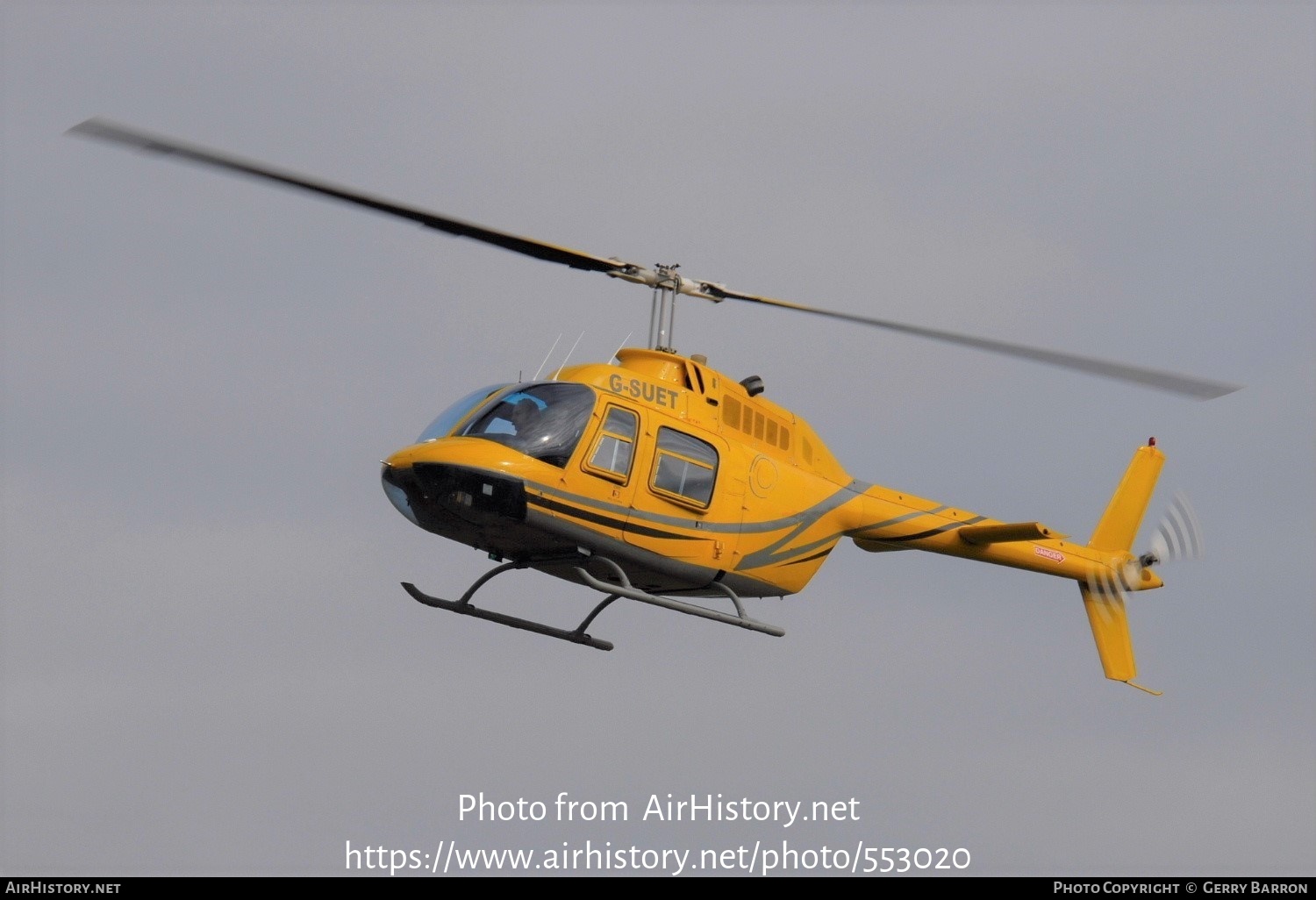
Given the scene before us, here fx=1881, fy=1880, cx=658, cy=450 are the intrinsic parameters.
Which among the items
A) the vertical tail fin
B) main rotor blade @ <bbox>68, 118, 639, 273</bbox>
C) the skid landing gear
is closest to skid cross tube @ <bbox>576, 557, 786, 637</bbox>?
the skid landing gear

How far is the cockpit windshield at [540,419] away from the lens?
63.8ft

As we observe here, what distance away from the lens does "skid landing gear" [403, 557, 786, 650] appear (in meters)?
19.9

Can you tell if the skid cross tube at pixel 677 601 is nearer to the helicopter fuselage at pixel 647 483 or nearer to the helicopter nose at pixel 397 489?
the helicopter fuselage at pixel 647 483

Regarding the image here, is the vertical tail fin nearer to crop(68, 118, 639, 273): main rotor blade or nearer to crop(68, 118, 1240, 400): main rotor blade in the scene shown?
crop(68, 118, 1240, 400): main rotor blade

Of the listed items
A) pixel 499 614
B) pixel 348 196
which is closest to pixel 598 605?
pixel 499 614

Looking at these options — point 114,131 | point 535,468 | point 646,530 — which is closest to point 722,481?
point 646,530

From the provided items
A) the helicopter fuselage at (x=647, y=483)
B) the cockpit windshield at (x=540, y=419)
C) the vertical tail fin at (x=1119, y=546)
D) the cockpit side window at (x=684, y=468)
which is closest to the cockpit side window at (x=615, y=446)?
the helicopter fuselage at (x=647, y=483)

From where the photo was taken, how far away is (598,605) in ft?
69.7

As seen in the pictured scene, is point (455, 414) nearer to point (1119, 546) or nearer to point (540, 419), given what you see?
point (540, 419)

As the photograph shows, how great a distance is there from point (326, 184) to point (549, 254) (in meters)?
2.93

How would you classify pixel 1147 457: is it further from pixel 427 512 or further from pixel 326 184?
pixel 326 184

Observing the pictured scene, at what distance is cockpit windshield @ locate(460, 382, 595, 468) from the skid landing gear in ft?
4.51

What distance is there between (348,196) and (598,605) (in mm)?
5638

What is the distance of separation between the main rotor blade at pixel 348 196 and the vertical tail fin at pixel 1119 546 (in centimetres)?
877
